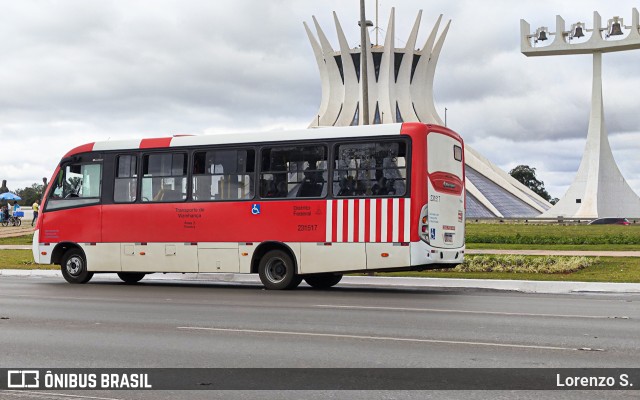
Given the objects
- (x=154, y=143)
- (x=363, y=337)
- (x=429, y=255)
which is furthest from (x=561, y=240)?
(x=363, y=337)

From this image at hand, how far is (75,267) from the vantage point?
2177 centimetres

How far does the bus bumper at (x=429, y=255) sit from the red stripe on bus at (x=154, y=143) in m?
6.70

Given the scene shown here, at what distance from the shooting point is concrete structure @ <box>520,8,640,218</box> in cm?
5391

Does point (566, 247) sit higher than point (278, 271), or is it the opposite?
point (566, 247)

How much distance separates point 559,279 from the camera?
2142 cm

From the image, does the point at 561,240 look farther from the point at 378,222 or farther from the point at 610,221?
the point at 610,221

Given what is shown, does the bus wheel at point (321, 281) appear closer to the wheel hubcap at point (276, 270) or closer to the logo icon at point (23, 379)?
the wheel hubcap at point (276, 270)

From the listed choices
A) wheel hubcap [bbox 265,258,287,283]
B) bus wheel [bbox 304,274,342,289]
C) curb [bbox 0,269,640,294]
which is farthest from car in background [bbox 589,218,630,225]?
wheel hubcap [bbox 265,258,287,283]

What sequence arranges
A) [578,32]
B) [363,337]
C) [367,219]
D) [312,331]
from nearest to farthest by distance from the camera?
[363,337], [312,331], [367,219], [578,32]

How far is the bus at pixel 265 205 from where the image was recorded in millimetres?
17750

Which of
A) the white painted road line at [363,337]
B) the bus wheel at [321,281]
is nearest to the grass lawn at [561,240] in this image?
the bus wheel at [321,281]

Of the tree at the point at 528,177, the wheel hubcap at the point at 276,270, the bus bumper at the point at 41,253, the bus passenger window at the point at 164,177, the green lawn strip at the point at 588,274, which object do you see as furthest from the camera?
the tree at the point at 528,177

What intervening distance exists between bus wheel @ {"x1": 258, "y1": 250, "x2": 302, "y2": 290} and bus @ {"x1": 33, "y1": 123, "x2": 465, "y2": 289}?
0.09 ft

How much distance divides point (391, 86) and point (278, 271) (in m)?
66.4
